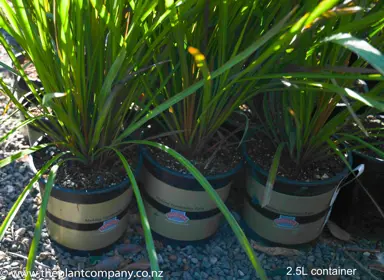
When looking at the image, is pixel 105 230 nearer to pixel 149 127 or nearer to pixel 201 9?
pixel 149 127

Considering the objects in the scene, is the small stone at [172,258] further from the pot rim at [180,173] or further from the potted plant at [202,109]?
the pot rim at [180,173]

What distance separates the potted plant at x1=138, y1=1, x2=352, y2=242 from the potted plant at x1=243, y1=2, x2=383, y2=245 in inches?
3.0

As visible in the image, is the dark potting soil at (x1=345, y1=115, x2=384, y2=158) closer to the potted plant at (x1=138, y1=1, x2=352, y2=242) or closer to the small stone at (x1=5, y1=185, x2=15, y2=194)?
the potted plant at (x1=138, y1=1, x2=352, y2=242)

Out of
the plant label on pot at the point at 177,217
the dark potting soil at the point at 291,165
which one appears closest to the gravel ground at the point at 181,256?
the plant label on pot at the point at 177,217

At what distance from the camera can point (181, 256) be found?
135 centimetres

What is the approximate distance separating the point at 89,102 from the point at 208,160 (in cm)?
33

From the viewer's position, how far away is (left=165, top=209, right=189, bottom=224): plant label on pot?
1279mm

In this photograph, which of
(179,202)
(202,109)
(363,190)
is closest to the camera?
(202,109)

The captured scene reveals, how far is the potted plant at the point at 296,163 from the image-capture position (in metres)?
1.18

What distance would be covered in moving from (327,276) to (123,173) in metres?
0.61

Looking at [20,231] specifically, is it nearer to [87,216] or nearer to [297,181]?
[87,216]

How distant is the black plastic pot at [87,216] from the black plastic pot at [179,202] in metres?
0.06

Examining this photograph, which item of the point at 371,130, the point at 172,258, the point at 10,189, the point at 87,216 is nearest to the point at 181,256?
the point at 172,258

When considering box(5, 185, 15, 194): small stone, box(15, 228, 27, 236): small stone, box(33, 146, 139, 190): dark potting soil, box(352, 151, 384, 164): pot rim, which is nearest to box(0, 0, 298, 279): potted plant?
box(33, 146, 139, 190): dark potting soil
